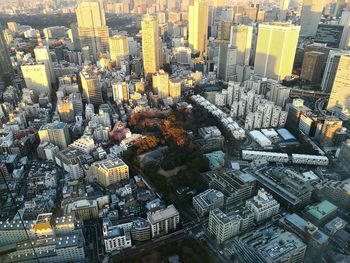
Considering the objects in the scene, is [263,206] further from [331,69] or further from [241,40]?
[241,40]

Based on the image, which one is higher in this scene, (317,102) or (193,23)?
(193,23)

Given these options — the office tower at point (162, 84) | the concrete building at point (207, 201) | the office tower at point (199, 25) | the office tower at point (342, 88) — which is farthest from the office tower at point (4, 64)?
the office tower at point (342, 88)

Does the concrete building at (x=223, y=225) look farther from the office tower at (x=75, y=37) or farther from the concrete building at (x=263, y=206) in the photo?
the office tower at (x=75, y=37)

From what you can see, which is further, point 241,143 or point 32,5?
point 32,5

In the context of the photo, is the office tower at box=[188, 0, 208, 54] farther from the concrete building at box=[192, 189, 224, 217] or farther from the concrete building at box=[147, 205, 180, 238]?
the concrete building at box=[147, 205, 180, 238]

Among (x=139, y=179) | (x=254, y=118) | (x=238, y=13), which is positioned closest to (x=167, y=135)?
(x=139, y=179)

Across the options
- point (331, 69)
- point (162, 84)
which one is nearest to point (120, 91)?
point (162, 84)

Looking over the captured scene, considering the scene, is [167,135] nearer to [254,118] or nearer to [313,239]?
[254,118]
